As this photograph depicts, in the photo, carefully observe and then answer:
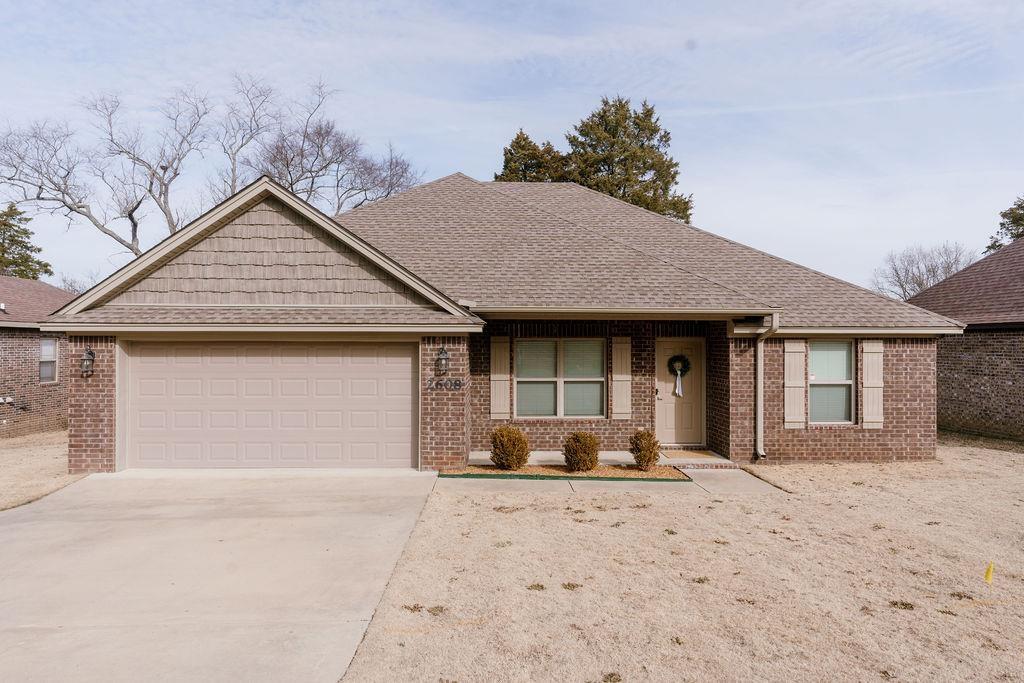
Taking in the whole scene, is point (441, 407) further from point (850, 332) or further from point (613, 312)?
point (850, 332)

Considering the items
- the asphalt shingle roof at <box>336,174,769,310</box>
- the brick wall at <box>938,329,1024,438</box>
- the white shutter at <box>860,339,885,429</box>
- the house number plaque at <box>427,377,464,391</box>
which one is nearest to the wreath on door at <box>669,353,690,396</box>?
the asphalt shingle roof at <box>336,174,769,310</box>

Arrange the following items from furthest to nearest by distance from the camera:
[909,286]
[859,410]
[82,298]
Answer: [909,286] → [859,410] → [82,298]

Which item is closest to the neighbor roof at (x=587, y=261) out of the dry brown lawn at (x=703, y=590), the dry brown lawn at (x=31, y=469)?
the dry brown lawn at (x=703, y=590)

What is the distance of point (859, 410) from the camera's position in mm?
11477

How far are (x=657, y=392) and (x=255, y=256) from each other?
25.0ft

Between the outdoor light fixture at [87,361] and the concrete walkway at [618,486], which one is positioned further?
the outdoor light fixture at [87,361]

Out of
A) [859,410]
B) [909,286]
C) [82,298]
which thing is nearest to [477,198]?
[82,298]

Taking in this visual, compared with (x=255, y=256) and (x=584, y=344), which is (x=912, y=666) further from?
(x=255, y=256)

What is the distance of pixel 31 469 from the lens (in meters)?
10.8

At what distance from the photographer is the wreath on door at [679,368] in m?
12.0

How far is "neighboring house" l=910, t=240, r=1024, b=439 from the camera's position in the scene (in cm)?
1429

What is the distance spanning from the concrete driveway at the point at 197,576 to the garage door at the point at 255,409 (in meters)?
0.84

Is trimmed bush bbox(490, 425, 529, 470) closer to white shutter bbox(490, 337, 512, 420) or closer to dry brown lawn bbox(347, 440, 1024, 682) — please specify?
white shutter bbox(490, 337, 512, 420)

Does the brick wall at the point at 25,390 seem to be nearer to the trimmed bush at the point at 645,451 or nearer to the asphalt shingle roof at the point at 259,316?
the asphalt shingle roof at the point at 259,316
